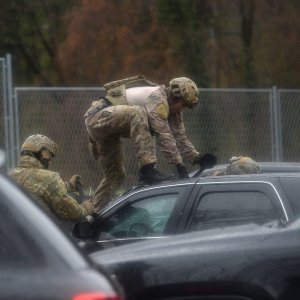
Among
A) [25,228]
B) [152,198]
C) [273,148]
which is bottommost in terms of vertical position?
[273,148]

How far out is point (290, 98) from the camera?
1597 centimetres

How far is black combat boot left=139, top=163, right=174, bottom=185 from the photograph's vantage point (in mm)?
9359

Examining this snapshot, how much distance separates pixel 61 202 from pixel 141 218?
1.49m

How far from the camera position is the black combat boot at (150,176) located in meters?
9.36

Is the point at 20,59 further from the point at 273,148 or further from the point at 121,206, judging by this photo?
the point at 121,206

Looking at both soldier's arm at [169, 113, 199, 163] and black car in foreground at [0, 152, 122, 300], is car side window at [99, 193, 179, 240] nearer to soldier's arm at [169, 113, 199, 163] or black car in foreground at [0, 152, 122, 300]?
soldier's arm at [169, 113, 199, 163]

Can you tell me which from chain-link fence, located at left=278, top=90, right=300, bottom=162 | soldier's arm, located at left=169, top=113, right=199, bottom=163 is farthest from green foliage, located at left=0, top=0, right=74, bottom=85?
soldier's arm, located at left=169, top=113, right=199, bottom=163

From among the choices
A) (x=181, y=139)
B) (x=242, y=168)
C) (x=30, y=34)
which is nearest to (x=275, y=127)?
(x=181, y=139)

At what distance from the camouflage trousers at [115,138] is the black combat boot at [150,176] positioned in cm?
6

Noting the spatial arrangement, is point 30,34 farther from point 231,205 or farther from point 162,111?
point 231,205

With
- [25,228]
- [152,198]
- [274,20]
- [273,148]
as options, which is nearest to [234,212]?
[152,198]

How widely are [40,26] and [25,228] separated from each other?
60.8ft

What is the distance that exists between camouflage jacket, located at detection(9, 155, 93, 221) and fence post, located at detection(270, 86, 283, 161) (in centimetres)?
611

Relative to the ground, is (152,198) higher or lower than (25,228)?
lower
